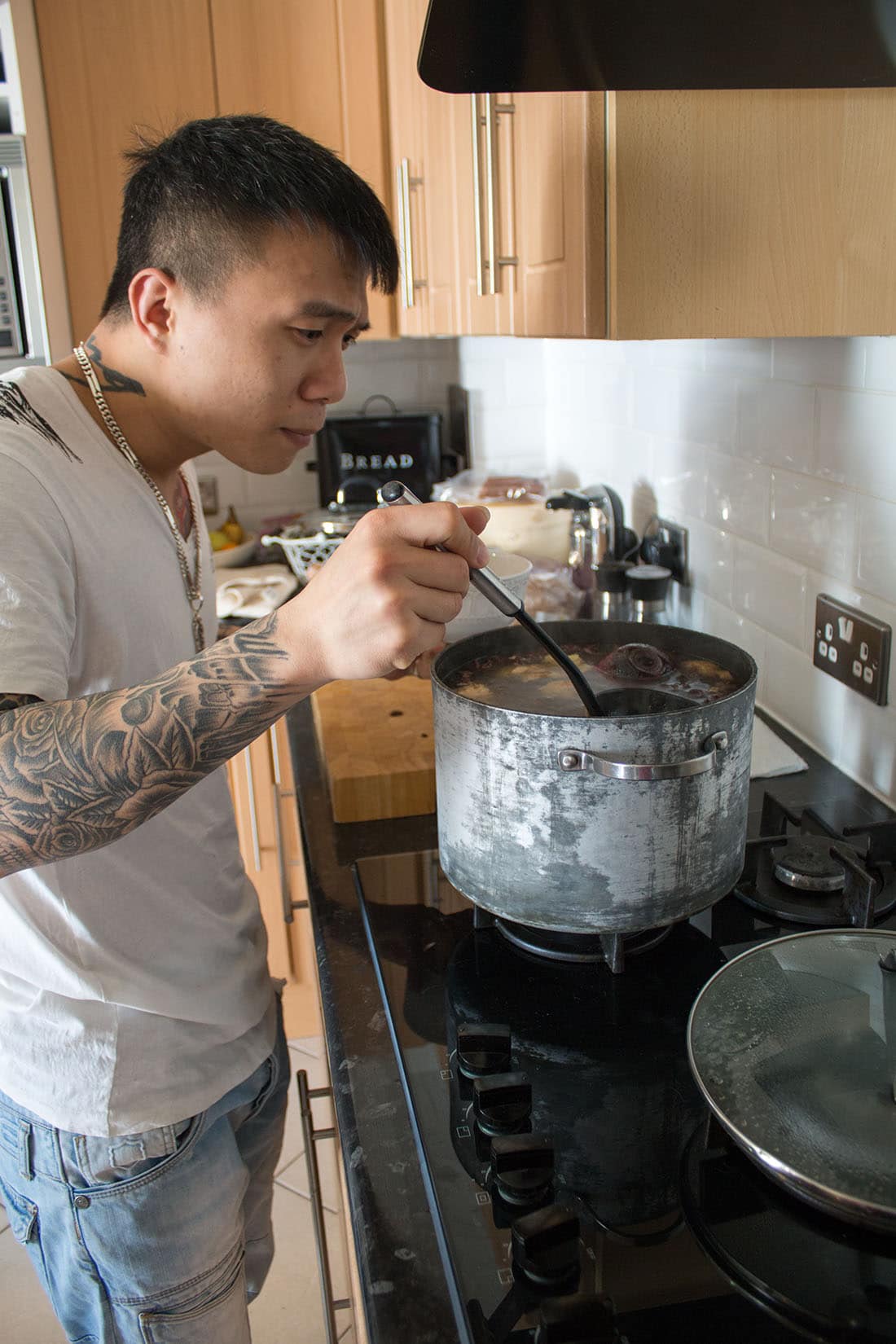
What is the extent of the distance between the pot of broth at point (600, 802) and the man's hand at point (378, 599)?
10 centimetres

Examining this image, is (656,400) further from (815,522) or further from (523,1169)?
(523,1169)

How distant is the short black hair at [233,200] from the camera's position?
0.91 meters

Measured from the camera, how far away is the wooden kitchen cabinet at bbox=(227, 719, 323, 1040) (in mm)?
2074

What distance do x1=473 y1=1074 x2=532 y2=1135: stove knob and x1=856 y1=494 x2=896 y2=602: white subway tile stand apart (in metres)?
0.68

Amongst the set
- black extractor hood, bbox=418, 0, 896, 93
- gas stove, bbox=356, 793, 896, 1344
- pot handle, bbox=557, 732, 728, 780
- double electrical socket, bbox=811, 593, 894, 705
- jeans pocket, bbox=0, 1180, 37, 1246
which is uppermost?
black extractor hood, bbox=418, 0, 896, 93

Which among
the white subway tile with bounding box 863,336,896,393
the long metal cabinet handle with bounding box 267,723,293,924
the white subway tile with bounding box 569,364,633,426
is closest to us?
the white subway tile with bounding box 863,336,896,393

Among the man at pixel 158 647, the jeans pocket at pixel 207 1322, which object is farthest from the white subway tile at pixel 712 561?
the jeans pocket at pixel 207 1322

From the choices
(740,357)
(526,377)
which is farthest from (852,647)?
(526,377)

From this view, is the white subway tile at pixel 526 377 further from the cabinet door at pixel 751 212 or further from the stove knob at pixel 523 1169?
the stove knob at pixel 523 1169

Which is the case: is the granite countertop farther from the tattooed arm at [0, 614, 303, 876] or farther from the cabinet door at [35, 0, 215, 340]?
the cabinet door at [35, 0, 215, 340]

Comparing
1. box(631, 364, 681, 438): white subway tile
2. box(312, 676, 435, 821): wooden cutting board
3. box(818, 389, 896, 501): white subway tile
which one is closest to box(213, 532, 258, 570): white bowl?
box(631, 364, 681, 438): white subway tile

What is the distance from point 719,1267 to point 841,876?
0.46 m

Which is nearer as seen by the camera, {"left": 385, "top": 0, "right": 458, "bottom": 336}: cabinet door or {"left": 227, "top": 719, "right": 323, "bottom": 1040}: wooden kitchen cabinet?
{"left": 385, "top": 0, "right": 458, "bottom": 336}: cabinet door

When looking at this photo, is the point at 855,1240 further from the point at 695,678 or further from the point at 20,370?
the point at 20,370
